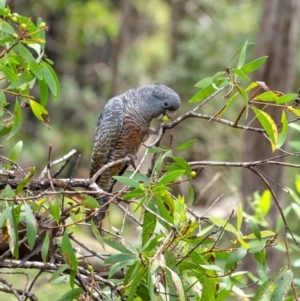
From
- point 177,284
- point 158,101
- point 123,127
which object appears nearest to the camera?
point 177,284

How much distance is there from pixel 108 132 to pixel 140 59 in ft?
18.9

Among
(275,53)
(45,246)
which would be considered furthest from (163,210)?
(275,53)

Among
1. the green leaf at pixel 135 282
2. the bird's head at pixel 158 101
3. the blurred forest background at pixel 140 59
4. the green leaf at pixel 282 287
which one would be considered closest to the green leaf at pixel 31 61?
the green leaf at pixel 135 282

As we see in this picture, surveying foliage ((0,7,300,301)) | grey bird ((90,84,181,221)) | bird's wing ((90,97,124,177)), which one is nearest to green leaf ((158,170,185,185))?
foliage ((0,7,300,301))

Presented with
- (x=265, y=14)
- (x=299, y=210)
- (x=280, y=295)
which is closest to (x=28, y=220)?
(x=280, y=295)

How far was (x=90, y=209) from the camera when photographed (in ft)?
5.16

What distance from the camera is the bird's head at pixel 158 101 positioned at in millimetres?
2619

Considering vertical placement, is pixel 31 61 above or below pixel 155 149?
above

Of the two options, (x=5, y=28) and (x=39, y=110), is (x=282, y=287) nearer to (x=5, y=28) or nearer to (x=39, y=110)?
(x=39, y=110)

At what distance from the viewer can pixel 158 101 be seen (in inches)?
107

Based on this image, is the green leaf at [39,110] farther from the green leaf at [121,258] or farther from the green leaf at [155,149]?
the green leaf at [121,258]

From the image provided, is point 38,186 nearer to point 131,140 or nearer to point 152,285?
point 152,285

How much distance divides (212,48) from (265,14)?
2321mm

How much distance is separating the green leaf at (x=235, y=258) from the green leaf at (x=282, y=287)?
0.11 metres
